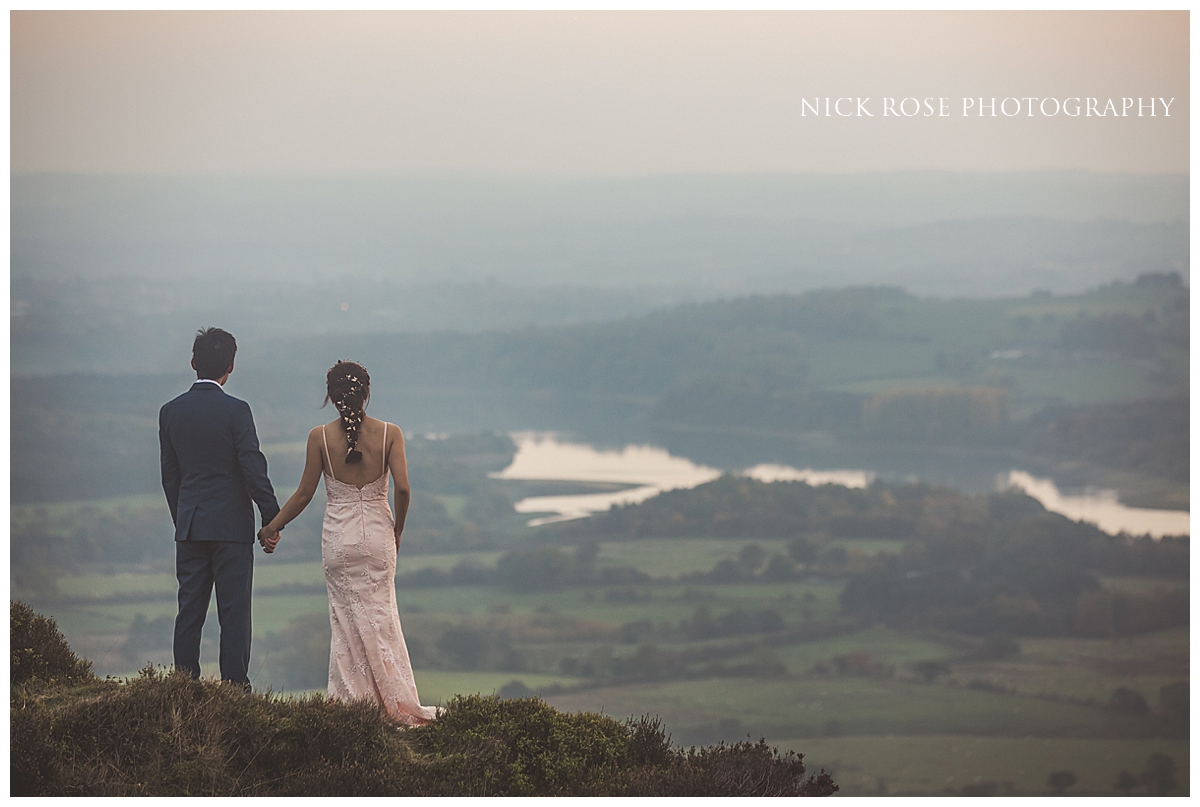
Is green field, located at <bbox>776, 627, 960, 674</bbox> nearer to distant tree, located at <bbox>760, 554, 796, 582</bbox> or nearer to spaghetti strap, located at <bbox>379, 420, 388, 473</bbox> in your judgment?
distant tree, located at <bbox>760, 554, 796, 582</bbox>

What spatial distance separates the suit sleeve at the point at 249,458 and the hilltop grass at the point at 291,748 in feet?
2.71

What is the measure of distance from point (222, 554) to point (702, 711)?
82.8ft

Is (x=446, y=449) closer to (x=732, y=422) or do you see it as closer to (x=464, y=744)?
(x=732, y=422)

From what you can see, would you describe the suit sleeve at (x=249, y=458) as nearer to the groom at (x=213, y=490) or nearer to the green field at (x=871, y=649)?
the groom at (x=213, y=490)

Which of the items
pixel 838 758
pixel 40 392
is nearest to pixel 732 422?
pixel 838 758

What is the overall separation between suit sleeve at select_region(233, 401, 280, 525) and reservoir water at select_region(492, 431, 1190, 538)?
25.3 metres

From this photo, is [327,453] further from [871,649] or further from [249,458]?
[871,649]

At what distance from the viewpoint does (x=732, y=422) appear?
105ft

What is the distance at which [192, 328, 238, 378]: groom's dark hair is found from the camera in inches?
184

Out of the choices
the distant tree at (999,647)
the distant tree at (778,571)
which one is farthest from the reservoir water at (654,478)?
the distant tree at (999,647)

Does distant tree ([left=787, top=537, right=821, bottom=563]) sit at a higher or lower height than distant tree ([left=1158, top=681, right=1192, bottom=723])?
higher

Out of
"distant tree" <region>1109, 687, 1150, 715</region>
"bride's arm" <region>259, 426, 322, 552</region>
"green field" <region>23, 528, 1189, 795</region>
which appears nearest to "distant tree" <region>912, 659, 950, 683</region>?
"green field" <region>23, 528, 1189, 795</region>

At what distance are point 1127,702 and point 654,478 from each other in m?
13.0

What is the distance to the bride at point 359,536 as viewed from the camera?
471 centimetres
